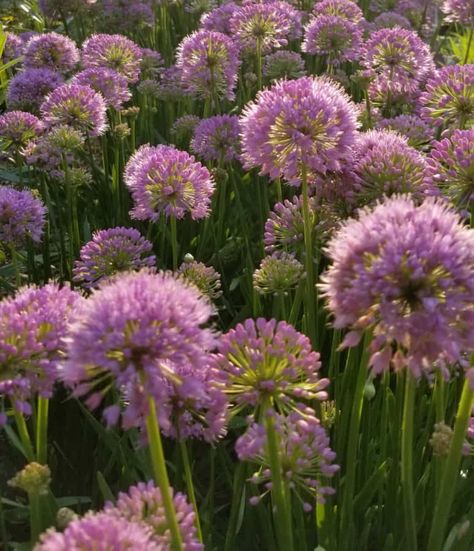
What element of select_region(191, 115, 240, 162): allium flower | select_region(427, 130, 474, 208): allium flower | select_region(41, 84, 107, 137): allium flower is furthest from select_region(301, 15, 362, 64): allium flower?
select_region(427, 130, 474, 208): allium flower

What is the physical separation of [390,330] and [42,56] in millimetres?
3517

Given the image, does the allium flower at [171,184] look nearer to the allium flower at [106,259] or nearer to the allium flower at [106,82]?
the allium flower at [106,259]

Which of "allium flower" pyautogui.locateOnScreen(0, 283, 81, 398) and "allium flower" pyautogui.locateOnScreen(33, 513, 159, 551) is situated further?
"allium flower" pyautogui.locateOnScreen(0, 283, 81, 398)

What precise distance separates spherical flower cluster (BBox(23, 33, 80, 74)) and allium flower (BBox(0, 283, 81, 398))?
3096 millimetres

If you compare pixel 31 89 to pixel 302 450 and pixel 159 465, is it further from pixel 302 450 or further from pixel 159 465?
pixel 159 465

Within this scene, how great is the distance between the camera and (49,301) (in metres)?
1.41

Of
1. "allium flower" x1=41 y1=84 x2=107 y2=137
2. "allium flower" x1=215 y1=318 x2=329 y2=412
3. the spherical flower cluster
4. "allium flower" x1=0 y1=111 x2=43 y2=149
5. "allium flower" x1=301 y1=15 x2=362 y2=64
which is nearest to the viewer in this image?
"allium flower" x1=215 y1=318 x2=329 y2=412

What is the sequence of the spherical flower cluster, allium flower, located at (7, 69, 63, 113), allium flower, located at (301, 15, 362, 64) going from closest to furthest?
allium flower, located at (301, 15, 362, 64), allium flower, located at (7, 69, 63, 113), the spherical flower cluster

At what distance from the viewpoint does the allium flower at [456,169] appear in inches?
75.5

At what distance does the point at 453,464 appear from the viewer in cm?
133

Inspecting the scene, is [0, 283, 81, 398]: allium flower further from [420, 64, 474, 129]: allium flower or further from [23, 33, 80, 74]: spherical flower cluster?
[23, 33, 80, 74]: spherical flower cluster

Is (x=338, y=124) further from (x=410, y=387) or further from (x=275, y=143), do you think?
(x=410, y=387)

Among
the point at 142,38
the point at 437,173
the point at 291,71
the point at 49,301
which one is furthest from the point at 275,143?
the point at 142,38

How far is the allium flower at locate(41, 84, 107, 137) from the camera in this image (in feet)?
10.5
